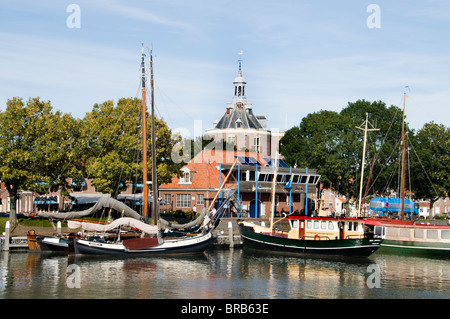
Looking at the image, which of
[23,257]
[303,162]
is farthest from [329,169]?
[23,257]

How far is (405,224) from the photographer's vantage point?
62.2 metres

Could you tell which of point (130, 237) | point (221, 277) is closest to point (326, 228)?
point (221, 277)

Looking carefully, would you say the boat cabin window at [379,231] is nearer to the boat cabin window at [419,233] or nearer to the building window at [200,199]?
the boat cabin window at [419,233]

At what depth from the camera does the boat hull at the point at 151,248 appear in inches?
1969

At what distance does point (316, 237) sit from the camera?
181 ft

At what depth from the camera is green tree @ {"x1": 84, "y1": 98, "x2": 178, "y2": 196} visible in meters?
62.8

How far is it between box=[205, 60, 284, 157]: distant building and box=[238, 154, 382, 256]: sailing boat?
306 ft

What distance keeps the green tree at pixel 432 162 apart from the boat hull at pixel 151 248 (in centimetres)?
5190

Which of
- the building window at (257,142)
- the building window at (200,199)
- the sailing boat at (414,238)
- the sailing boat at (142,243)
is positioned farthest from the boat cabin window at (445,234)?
the building window at (257,142)

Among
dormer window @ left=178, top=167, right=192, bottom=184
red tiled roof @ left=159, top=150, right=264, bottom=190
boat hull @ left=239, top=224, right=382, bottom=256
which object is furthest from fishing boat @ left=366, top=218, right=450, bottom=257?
dormer window @ left=178, top=167, right=192, bottom=184

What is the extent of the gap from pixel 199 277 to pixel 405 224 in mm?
29277

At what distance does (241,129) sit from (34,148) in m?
96.4
